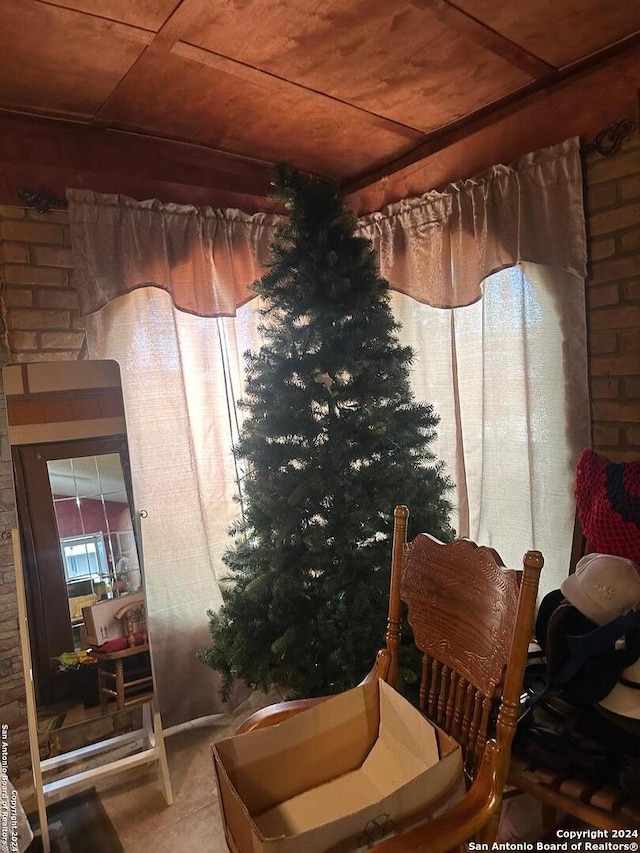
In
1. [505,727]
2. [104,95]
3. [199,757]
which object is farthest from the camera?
[199,757]

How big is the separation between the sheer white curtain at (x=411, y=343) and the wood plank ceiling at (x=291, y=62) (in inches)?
12.0

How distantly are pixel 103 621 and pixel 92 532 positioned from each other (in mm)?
315

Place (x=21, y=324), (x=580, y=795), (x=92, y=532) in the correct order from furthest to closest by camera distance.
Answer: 1. (x=21, y=324)
2. (x=92, y=532)
3. (x=580, y=795)

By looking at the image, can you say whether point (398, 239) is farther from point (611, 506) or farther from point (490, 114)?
point (611, 506)

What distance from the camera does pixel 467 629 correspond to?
53.9 inches

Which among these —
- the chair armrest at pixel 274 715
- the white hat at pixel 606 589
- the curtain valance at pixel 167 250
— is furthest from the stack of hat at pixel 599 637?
the curtain valance at pixel 167 250

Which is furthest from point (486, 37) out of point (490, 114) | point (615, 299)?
point (615, 299)

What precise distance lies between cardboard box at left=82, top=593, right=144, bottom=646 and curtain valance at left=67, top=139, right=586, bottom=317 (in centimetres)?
112

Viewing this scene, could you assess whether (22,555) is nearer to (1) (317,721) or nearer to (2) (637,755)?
(1) (317,721)

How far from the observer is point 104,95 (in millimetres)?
2127

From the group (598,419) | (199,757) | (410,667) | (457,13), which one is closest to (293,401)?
(410,667)

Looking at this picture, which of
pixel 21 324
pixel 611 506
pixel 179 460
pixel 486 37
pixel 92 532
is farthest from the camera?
pixel 179 460

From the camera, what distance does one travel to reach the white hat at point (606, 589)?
1.39 metres

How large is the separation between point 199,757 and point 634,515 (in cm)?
193
